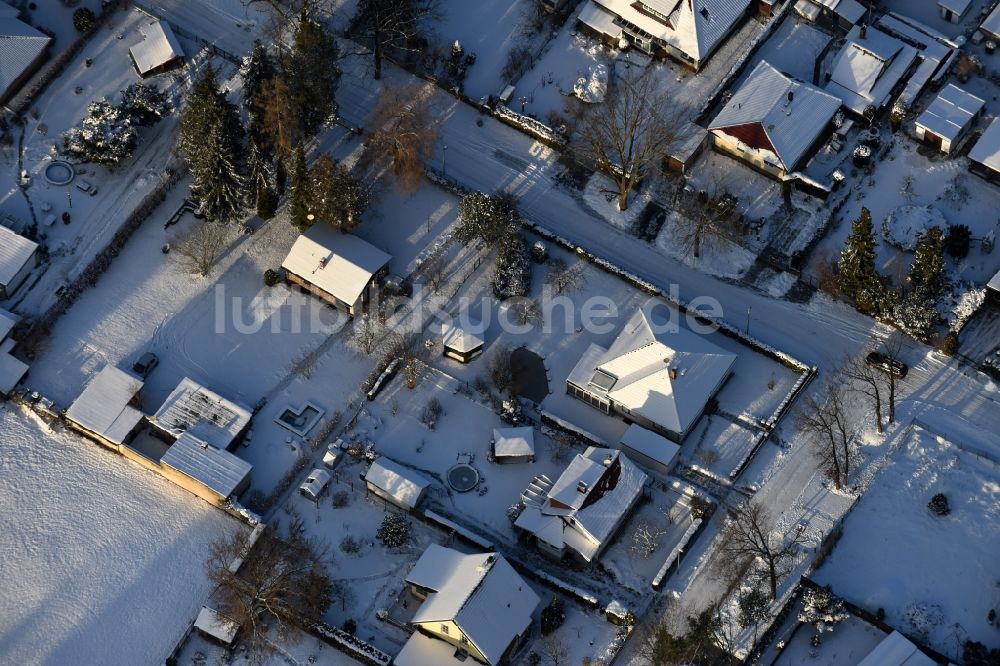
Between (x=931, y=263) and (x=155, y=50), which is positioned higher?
(x=931, y=263)

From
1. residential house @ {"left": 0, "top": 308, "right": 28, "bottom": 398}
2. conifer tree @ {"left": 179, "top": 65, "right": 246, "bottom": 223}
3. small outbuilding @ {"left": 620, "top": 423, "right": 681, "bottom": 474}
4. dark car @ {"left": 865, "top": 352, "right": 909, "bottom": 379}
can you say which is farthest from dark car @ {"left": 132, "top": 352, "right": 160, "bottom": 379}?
dark car @ {"left": 865, "top": 352, "right": 909, "bottom": 379}

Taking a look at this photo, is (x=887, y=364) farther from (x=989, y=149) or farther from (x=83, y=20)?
(x=83, y=20)

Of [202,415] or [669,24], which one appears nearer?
[202,415]

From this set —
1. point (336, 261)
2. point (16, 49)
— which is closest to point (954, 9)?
point (336, 261)

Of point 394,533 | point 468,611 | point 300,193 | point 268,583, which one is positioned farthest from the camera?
point 300,193

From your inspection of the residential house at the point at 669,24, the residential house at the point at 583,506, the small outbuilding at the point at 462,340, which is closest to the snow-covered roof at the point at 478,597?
the residential house at the point at 583,506
